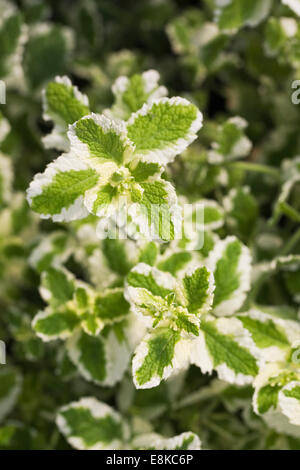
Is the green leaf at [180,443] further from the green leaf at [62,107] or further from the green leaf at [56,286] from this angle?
the green leaf at [62,107]

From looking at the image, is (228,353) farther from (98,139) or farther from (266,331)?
(98,139)

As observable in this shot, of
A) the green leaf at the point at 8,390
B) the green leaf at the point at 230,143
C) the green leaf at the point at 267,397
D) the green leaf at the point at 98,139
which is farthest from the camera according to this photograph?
the green leaf at the point at 8,390

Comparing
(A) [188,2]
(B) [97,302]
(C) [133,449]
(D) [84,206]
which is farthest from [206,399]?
(A) [188,2]

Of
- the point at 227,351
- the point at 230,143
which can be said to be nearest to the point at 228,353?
the point at 227,351

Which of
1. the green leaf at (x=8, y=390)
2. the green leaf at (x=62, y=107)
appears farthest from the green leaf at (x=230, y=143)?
the green leaf at (x=8, y=390)

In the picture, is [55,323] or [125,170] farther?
[55,323]

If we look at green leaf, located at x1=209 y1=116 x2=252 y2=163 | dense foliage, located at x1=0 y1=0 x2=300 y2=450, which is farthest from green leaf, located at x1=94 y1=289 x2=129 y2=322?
green leaf, located at x1=209 y1=116 x2=252 y2=163
